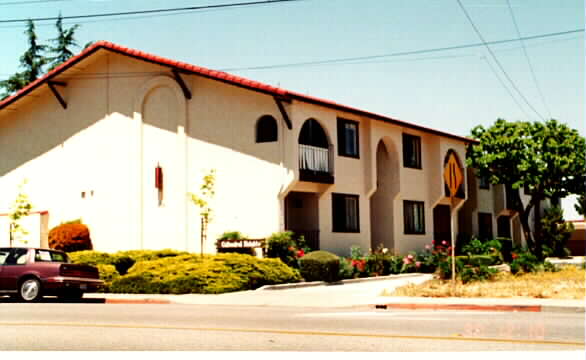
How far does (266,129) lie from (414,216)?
9895 millimetres

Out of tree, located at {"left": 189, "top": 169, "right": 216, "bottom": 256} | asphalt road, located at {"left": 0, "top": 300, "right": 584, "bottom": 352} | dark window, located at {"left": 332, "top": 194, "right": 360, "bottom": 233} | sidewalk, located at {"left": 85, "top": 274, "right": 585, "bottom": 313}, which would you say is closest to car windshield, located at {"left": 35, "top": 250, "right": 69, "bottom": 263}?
sidewalk, located at {"left": 85, "top": 274, "right": 585, "bottom": 313}

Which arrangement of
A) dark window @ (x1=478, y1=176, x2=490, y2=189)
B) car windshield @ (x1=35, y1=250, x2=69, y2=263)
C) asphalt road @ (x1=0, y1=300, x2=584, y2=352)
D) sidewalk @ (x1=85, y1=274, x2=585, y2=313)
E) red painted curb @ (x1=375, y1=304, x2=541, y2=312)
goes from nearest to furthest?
asphalt road @ (x1=0, y1=300, x2=584, y2=352)
red painted curb @ (x1=375, y1=304, x2=541, y2=312)
sidewalk @ (x1=85, y1=274, x2=585, y2=313)
car windshield @ (x1=35, y1=250, x2=69, y2=263)
dark window @ (x1=478, y1=176, x2=490, y2=189)

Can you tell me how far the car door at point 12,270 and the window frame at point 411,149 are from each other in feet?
62.2

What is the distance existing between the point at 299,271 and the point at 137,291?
5.83 m

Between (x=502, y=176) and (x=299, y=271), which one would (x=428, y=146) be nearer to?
(x=502, y=176)

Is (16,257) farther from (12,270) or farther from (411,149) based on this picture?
Answer: (411,149)

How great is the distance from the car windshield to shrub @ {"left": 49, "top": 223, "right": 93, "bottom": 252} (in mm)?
9417

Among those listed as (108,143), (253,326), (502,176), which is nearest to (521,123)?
(502,176)

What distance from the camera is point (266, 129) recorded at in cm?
2964

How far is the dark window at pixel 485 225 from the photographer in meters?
43.2

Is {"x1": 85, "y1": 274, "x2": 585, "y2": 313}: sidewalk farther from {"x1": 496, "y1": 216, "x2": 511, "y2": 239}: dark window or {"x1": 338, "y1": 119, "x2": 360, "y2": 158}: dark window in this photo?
{"x1": 496, "y1": 216, "x2": 511, "y2": 239}: dark window

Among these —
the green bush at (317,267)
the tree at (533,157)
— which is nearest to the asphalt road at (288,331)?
the green bush at (317,267)

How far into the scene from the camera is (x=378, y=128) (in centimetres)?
3325

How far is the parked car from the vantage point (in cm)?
2086
